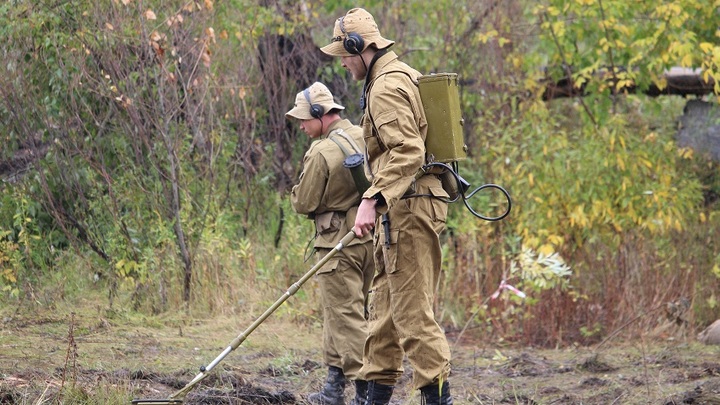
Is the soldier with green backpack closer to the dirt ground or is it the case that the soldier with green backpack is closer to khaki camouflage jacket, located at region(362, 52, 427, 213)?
khaki camouflage jacket, located at region(362, 52, 427, 213)

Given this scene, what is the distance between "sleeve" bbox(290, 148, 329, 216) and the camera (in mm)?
6332

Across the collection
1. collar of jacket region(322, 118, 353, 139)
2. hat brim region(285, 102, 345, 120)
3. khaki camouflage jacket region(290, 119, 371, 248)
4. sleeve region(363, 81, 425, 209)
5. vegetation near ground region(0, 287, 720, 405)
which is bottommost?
vegetation near ground region(0, 287, 720, 405)

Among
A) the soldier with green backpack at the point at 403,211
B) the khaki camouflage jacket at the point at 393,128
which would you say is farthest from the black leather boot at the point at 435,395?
the khaki camouflage jacket at the point at 393,128

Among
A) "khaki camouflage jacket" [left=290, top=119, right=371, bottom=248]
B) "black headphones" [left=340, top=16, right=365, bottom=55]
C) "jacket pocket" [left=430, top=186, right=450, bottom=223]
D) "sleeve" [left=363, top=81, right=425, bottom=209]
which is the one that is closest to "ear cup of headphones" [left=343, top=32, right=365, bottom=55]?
"black headphones" [left=340, top=16, right=365, bottom=55]

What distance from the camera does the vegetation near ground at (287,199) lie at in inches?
316

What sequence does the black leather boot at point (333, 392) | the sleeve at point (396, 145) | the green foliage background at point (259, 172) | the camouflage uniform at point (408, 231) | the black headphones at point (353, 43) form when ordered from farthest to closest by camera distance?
the green foliage background at point (259, 172) < the black leather boot at point (333, 392) < the black headphones at point (353, 43) < the camouflage uniform at point (408, 231) < the sleeve at point (396, 145)

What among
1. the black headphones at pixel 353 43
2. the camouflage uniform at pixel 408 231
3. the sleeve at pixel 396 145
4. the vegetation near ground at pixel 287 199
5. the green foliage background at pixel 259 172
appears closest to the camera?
the sleeve at pixel 396 145

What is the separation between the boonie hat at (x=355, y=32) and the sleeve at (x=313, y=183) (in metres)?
1.22

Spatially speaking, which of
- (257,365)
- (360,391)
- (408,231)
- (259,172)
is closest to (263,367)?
(257,365)

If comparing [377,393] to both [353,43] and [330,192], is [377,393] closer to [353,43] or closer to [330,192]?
[330,192]

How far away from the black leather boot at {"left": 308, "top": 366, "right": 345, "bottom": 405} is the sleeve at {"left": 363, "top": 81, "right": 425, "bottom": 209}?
6.02ft

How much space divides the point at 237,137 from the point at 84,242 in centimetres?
193

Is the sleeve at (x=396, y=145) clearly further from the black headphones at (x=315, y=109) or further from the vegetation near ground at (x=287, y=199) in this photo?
the vegetation near ground at (x=287, y=199)

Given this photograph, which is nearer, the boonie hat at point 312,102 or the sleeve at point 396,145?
the sleeve at point 396,145
